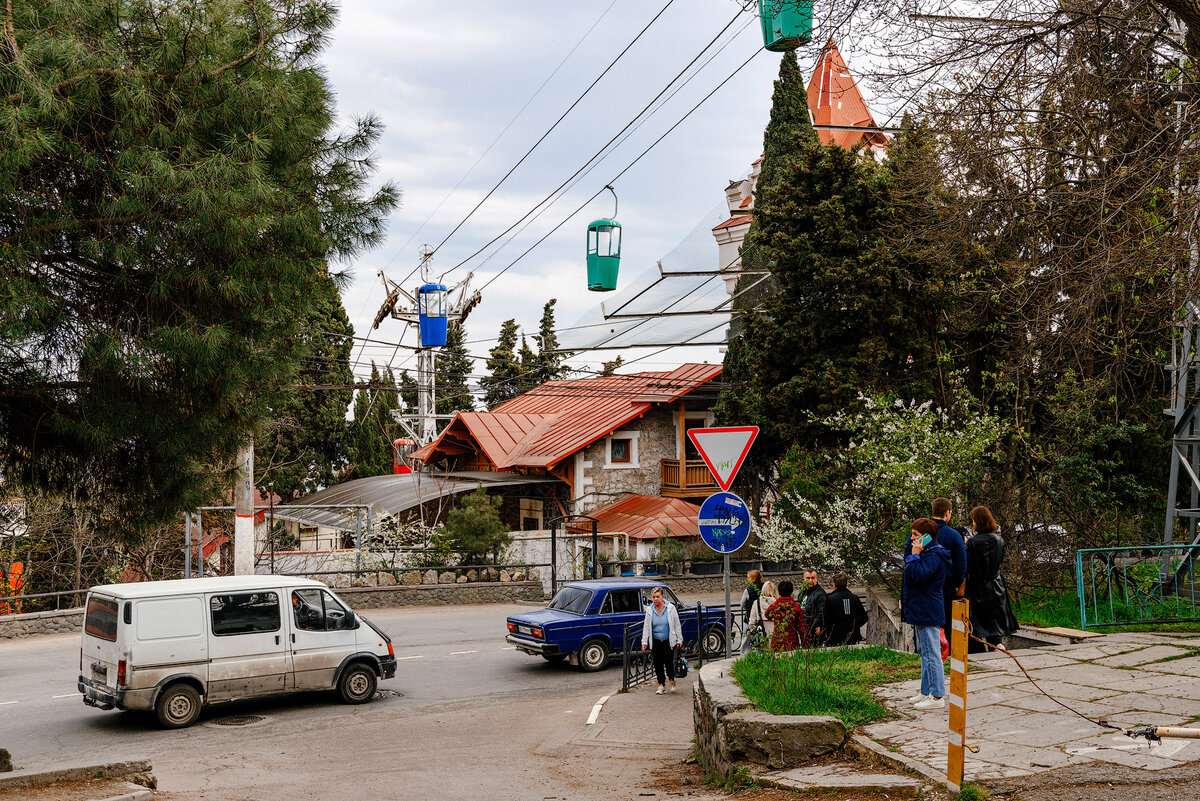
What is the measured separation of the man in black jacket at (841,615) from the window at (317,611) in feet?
23.8

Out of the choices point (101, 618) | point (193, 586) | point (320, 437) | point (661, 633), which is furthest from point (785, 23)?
point (320, 437)

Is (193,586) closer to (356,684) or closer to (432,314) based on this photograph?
(356,684)

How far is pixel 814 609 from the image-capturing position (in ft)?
44.5

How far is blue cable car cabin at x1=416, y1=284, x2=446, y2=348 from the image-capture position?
38.5 m

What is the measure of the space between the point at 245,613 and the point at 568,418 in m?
28.2

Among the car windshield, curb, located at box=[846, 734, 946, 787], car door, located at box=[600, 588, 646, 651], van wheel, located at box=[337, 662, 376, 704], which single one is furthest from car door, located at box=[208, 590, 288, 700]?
curb, located at box=[846, 734, 946, 787]

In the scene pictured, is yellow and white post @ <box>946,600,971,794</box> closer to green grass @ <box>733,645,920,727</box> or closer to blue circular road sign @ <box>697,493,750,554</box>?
green grass @ <box>733,645,920,727</box>

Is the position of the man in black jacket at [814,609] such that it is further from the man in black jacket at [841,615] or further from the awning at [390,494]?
the awning at [390,494]

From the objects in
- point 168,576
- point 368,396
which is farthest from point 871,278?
point 368,396

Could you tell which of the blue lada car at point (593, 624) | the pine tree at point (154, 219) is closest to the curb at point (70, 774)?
the pine tree at point (154, 219)

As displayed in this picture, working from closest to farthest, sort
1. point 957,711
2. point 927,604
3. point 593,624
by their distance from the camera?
point 957,711 → point 927,604 → point 593,624

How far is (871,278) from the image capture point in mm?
22562

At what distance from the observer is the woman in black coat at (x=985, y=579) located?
9.85m

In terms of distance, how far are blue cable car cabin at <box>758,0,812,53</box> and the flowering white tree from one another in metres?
7.75
